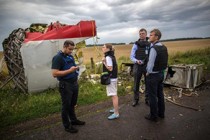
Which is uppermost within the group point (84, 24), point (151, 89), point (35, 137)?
point (84, 24)

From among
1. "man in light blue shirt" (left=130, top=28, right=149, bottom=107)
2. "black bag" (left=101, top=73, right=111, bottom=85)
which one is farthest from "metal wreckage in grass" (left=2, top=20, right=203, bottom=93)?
"black bag" (left=101, top=73, right=111, bottom=85)

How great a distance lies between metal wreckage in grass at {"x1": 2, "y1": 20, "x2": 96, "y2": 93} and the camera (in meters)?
7.73

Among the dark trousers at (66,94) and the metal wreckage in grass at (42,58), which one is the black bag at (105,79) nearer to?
the dark trousers at (66,94)

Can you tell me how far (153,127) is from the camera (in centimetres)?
447

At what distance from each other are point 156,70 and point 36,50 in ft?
18.0

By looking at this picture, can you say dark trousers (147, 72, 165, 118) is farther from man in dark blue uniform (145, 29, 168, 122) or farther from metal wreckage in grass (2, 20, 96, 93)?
metal wreckage in grass (2, 20, 96, 93)

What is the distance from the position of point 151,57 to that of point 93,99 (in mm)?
3191

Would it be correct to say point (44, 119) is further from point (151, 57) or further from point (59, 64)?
point (151, 57)

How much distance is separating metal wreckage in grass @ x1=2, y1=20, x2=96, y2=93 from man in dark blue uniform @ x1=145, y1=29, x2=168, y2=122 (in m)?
4.88

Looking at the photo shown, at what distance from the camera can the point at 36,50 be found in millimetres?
7766

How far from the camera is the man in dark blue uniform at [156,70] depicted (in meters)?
4.30

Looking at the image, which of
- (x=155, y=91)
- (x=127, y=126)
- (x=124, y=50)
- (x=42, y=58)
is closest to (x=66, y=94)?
(x=127, y=126)

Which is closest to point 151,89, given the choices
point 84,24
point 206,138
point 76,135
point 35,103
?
point 206,138

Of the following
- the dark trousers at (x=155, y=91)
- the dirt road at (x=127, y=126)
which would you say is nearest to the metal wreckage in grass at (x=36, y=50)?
the dirt road at (x=127, y=126)
